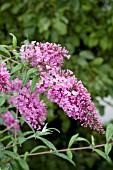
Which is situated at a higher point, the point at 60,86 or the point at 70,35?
the point at 70,35

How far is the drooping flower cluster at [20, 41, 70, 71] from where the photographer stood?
4.36ft

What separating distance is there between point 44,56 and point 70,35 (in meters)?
1.92

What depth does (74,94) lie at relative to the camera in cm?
129

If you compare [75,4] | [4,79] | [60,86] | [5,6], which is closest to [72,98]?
[60,86]

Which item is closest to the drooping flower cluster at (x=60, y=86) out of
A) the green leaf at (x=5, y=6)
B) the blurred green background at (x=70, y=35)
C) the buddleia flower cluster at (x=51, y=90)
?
the buddleia flower cluster at (x=51, y=90)

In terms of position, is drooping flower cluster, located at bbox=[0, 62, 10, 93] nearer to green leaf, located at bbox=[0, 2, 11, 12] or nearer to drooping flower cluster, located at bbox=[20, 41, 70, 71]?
drooping flower cluster, located at bbox=[20, 41, 70, 71]

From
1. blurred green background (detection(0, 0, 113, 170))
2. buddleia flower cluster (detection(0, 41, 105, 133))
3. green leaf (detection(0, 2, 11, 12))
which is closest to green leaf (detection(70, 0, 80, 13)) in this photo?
blurred green background (detection(0, 0, 113, 170))

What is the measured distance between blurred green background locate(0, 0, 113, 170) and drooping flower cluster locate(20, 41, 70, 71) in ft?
4.68

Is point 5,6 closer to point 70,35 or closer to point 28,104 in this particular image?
point 70,35

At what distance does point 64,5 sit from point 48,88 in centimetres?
166

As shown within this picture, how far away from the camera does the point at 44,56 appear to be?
52.3 inches

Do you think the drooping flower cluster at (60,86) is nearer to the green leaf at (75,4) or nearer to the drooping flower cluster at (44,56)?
the drooping flower cluster at (44,56)

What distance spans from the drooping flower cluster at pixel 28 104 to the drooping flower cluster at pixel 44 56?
8 cm

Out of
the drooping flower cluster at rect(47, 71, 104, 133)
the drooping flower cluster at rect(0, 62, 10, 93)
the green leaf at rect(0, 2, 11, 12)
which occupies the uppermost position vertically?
the green leaf at rect(0, 2, 11, 12)
